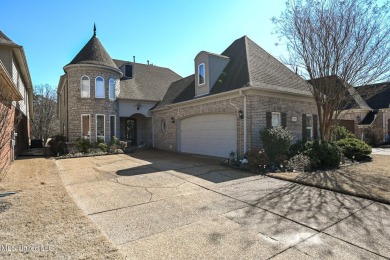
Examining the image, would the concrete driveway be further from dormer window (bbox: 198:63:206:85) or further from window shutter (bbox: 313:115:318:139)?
window shutter (bbox: 313:115:318:139)

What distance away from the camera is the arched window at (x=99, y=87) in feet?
54.4

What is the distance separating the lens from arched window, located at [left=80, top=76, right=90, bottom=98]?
16312mm

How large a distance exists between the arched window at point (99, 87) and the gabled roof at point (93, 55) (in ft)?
3.58

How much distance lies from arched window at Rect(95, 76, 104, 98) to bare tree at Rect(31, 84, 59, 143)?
45.2 ft

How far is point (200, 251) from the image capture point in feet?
10.7

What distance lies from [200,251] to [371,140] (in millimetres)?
→ 22659

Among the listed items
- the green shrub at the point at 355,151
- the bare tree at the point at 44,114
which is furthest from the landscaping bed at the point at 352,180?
the bare tree at the point at 44,114

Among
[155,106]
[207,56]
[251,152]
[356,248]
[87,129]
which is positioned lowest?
[356,248]

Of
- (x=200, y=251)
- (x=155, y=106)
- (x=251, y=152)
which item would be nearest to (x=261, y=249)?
(x=200, y=251)

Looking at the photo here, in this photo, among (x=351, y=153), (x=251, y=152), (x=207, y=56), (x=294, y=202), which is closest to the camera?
(x=294, y=202)

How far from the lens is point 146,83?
2078 centimetres

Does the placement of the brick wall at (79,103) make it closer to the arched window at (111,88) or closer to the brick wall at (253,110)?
the arched window at (111,88)

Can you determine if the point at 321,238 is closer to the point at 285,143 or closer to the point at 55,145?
the point at 285,143

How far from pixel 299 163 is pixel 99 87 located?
13.8 meters
